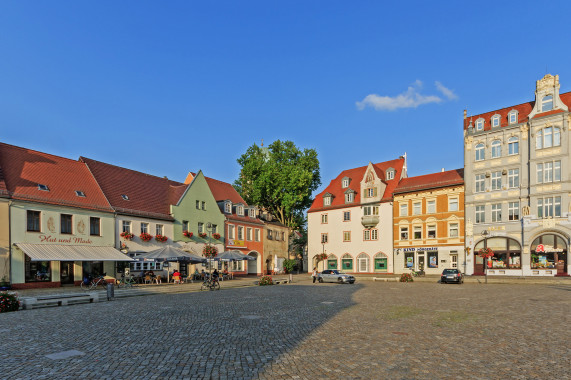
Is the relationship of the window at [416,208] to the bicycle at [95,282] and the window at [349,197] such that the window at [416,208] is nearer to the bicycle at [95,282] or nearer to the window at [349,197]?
the window at [349,197]

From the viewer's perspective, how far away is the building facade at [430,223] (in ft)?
158

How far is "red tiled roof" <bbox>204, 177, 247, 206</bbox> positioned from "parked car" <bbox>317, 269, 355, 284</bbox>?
17.5m

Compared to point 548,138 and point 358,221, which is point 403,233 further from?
point 548,138

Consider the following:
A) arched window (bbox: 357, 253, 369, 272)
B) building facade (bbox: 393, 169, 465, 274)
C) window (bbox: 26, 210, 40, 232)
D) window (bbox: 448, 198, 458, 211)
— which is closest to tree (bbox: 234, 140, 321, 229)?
arched window (bbox: 357, 253, 369, 272)

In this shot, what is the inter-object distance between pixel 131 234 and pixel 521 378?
114ft

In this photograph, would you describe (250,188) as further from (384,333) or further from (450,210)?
(384,333)

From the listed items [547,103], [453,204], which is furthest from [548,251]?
[547,103]

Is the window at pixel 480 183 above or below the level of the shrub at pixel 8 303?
above

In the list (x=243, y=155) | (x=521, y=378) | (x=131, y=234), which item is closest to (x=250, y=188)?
(x=243, y=155)

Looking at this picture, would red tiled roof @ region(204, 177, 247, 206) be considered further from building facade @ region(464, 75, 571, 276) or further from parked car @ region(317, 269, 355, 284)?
building facade @ region(464, 75, 571, 276)

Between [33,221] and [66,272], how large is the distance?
4944mm

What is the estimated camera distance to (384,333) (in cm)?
1218

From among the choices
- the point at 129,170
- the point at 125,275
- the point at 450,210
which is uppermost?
the point at 129,170

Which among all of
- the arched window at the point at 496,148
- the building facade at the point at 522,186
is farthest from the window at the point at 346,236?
the arched window at the point at 496,148
